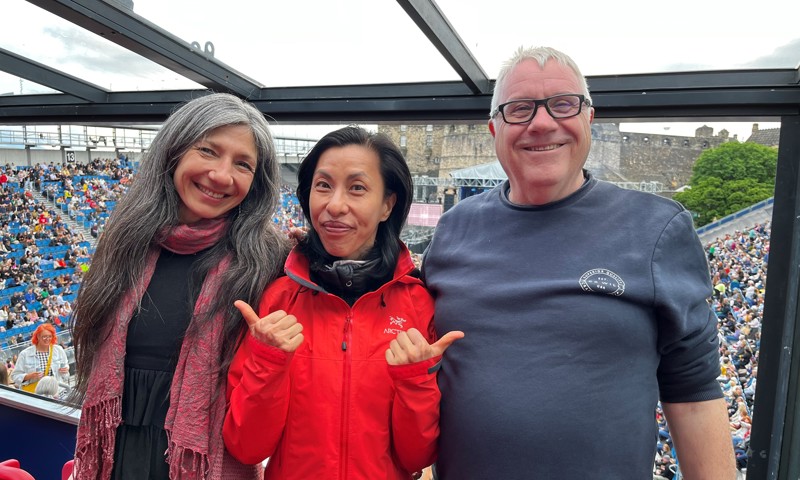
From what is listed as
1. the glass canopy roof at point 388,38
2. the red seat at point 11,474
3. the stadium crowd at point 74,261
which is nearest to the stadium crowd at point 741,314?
the stadium crowd at point 74,261

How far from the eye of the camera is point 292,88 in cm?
221

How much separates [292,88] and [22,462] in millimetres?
2343

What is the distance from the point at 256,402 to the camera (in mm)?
1037

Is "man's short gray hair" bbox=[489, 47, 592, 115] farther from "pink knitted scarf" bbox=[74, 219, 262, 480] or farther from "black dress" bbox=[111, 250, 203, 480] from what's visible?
"black dress" bbox=[111, 250, 203, 480]

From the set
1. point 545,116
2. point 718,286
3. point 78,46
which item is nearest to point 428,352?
point 545,116

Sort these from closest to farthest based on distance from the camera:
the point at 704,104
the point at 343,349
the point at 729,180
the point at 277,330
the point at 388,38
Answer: the point at 277,330, the point at 343,349, the point at 704,104, the point at 729,180, the point at 388,38

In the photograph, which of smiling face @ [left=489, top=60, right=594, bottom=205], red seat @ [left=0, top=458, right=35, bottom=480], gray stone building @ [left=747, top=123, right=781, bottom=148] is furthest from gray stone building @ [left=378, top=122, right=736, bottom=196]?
red seat @ [left=0, top=458, right=35, bottom=480]

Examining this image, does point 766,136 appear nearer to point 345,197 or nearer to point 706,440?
point 706,440

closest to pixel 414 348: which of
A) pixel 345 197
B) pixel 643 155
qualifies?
pixel 345 197

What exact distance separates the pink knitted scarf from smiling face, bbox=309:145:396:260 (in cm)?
28

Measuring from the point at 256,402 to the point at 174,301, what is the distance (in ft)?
1.21

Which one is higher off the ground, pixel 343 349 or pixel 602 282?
pixel 602 282

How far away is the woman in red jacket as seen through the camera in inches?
40.8

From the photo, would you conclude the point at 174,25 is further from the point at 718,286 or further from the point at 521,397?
the point at 718,286
